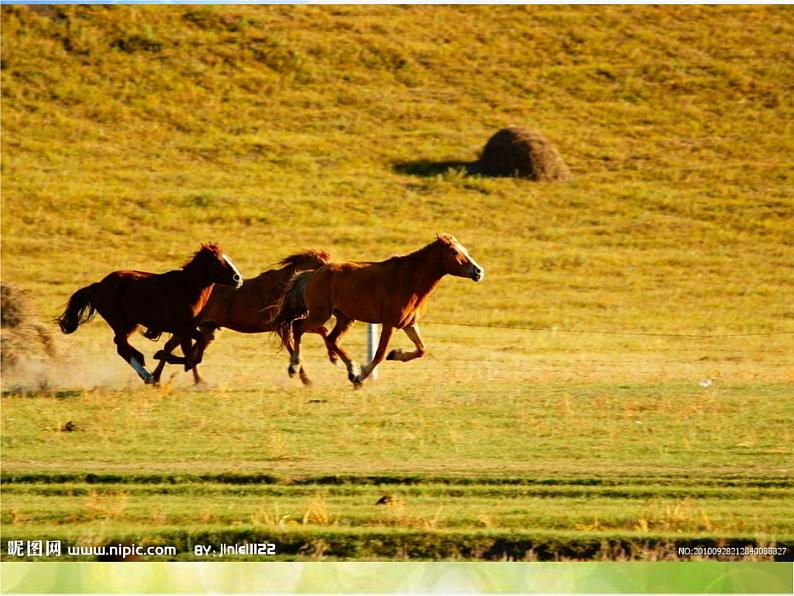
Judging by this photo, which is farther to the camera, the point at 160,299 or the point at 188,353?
the point at 188,353

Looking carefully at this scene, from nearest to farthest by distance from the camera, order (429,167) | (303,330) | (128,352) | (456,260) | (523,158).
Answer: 1. (456,260)
2. (128,352)
3. (303,330)
4. (523,158)
5. (429,167)

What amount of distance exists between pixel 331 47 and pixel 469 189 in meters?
15.7

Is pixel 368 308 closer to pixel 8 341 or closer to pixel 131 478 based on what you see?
pixel 8 341

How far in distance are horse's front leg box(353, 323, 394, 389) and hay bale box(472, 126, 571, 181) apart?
2678cm

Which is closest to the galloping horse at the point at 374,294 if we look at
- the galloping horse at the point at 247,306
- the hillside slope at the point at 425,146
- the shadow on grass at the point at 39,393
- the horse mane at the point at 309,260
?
the galloping horse at the point at 247,306

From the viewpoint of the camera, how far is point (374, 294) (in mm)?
16594

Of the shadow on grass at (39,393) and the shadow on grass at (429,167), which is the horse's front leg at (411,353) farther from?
the shadow on grass at (429,167)

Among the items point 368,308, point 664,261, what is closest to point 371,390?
point 368,308

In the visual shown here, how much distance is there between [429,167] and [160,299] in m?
28.2

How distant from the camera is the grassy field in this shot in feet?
33.5

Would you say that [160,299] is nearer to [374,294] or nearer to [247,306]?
[247,306]

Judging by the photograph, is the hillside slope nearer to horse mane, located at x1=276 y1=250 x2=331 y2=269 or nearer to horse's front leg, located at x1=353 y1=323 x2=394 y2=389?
horse mane, located at x1=276 y1=250 x2=331 y2=269

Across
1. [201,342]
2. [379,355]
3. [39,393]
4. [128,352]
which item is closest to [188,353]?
[201,342]

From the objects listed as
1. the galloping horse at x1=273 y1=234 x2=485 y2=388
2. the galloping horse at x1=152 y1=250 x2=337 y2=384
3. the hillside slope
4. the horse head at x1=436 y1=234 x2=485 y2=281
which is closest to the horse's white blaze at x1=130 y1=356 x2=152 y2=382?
the galloping horse at x1=152 y1=250 x2=337 y2=384
